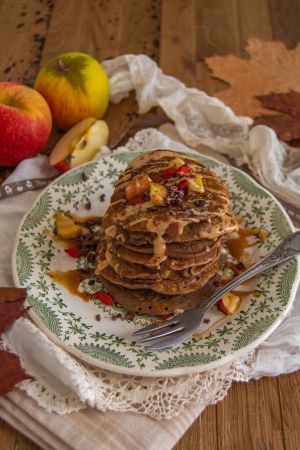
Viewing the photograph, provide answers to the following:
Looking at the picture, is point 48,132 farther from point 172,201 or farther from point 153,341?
point 153,341

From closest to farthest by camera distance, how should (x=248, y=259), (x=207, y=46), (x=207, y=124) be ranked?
1. (x=248, y=259)
2. (x=207, y=124)
3. (x=207, y=46)

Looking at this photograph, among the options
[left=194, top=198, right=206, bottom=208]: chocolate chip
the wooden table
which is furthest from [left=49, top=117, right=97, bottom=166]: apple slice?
[left=194, top=198, right=206, bottom=208]: chocolate chip

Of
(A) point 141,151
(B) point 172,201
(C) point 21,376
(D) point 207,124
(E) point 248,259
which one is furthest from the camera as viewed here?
(D) point 207,124

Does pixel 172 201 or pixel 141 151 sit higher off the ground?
pixel 172 201

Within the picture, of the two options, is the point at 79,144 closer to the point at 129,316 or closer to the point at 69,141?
the point at 69,141

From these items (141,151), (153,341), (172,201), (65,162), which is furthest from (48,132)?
(153,341)

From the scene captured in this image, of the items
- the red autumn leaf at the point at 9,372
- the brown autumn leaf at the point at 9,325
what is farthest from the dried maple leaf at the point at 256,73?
the red autumn leaf at the point at 9,372

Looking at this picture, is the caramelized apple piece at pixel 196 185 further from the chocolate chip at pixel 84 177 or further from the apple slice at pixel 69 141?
the apple slice at pixel 69 141
